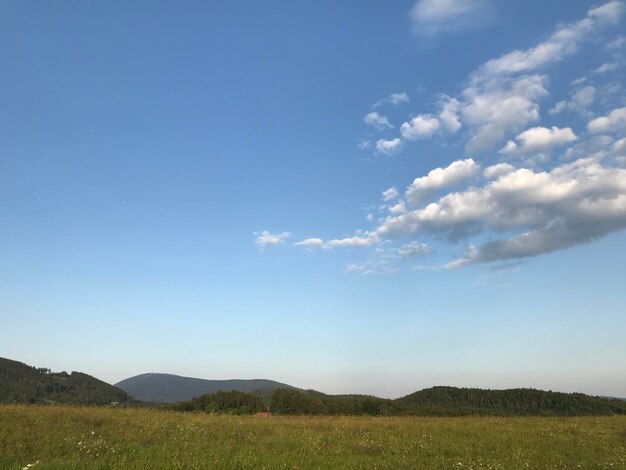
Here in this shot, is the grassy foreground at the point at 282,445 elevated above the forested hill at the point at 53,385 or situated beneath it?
situated beneath

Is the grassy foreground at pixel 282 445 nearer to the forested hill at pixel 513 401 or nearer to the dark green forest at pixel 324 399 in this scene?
the dark green forest at pixel 324 399

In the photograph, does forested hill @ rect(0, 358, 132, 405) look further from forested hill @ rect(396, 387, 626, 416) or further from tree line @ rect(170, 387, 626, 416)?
forested hill @ rect(396, 387, 626, 416)

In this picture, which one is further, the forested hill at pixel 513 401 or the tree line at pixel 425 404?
the forested hill at pixel 513 401

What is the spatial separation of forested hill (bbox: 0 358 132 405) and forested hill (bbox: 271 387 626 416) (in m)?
55.7

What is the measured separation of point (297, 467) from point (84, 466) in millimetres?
4842

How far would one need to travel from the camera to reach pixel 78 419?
17.7 meters

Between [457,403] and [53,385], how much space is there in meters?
106

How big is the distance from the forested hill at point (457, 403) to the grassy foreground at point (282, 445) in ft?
102

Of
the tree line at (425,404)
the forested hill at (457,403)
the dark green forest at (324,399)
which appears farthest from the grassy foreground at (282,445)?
the dark green forest at (324,399)

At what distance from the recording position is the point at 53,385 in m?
121

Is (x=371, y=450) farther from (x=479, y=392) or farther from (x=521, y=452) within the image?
(x=479, y=392)

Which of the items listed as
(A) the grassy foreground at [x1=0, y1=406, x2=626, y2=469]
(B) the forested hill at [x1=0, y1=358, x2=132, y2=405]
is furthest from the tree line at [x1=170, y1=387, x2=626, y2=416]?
(B) the forested hill at [x1=0, y1=358, x2=132, y2=405]

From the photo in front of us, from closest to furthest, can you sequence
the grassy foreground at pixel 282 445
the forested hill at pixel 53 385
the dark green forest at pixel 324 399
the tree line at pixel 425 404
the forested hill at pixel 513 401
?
the grassy foreground at pixel 282 445, the tree line at pixel 425 404, the dark green forest at pixel 324 399, the forested hill at pixel 513 401, the forested hill at pixel 53 385

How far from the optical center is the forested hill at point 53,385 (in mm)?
107750
